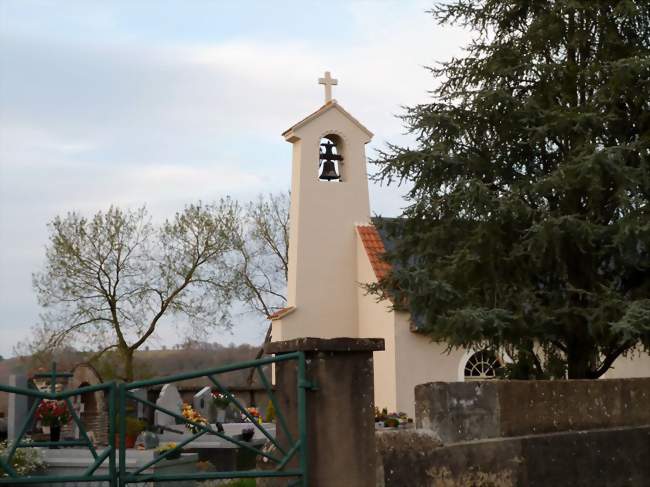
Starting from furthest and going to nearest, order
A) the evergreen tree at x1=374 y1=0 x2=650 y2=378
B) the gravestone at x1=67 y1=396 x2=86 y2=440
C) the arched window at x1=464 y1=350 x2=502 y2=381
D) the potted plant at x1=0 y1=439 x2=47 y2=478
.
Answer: the arched window at x1=464 y1=350 x2=502 y2=381
the gravestone at x1=67 y1=396 x2=86 y2=440
the evergreen tree at x1=374 y1=0 x2=650 y2=378
the potted plant at x1=0 y1=439 x2=47 y2=478

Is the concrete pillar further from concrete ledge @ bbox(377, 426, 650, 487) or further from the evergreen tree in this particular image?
the evergreen tree

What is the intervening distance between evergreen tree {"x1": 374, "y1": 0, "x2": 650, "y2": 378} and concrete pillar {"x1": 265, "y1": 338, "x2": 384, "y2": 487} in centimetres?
555

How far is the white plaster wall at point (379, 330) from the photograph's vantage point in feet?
65.3

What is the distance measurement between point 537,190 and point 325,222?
37.9 ft

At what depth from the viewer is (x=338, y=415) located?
500 cm

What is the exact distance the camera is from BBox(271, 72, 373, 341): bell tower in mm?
21844

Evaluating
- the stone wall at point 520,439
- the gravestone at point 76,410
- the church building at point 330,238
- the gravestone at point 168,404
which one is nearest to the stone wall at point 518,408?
the stone wall at point 520,439

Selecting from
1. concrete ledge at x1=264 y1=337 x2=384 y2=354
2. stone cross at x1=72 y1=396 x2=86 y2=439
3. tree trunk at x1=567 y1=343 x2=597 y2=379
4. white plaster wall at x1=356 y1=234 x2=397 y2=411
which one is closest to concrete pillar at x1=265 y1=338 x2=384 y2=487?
concrete ledge at x1=264 y1=337 x2=384 y2=354

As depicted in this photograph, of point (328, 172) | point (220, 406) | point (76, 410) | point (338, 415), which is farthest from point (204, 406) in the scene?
point (338, 415)

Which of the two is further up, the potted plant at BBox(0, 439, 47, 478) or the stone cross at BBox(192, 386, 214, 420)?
the stone cross at BBox(192, 386, 214, 420)

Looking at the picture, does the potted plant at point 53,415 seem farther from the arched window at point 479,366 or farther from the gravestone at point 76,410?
the arched window at point 479,366

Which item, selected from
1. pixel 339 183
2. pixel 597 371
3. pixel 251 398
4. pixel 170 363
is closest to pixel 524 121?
pixel 597 371

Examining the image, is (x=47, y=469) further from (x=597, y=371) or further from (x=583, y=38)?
(x=583, y=38)

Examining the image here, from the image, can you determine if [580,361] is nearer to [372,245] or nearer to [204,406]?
[204,406]
